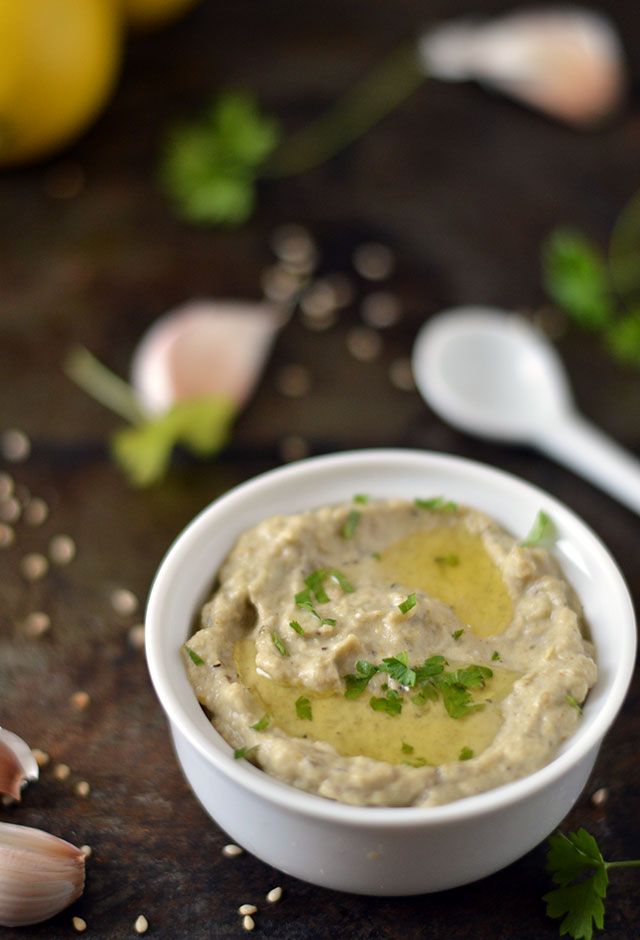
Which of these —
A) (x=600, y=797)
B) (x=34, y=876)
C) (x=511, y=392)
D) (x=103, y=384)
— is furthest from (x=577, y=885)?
(x=103, y=384)

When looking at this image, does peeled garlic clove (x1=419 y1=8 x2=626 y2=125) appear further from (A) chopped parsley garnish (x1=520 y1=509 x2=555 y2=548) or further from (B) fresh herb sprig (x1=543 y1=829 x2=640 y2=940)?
(B) fresh herb sprig (x1=543 y1=829 x2=640 y2=940)

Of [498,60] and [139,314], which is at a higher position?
[498,60]

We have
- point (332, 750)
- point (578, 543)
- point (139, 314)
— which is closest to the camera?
point (332, 750)

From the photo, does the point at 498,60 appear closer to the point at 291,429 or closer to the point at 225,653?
the point at 291,429

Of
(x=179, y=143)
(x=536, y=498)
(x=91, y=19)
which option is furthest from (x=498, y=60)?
(x=536, y=498)

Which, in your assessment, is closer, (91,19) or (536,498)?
(536,498)

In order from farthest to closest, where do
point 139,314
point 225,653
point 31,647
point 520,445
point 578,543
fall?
point 139,314 < point 520,445 < point 31,647 < point 578,543 < point 225,653

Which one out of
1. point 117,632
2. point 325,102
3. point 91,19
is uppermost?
point 91,19
